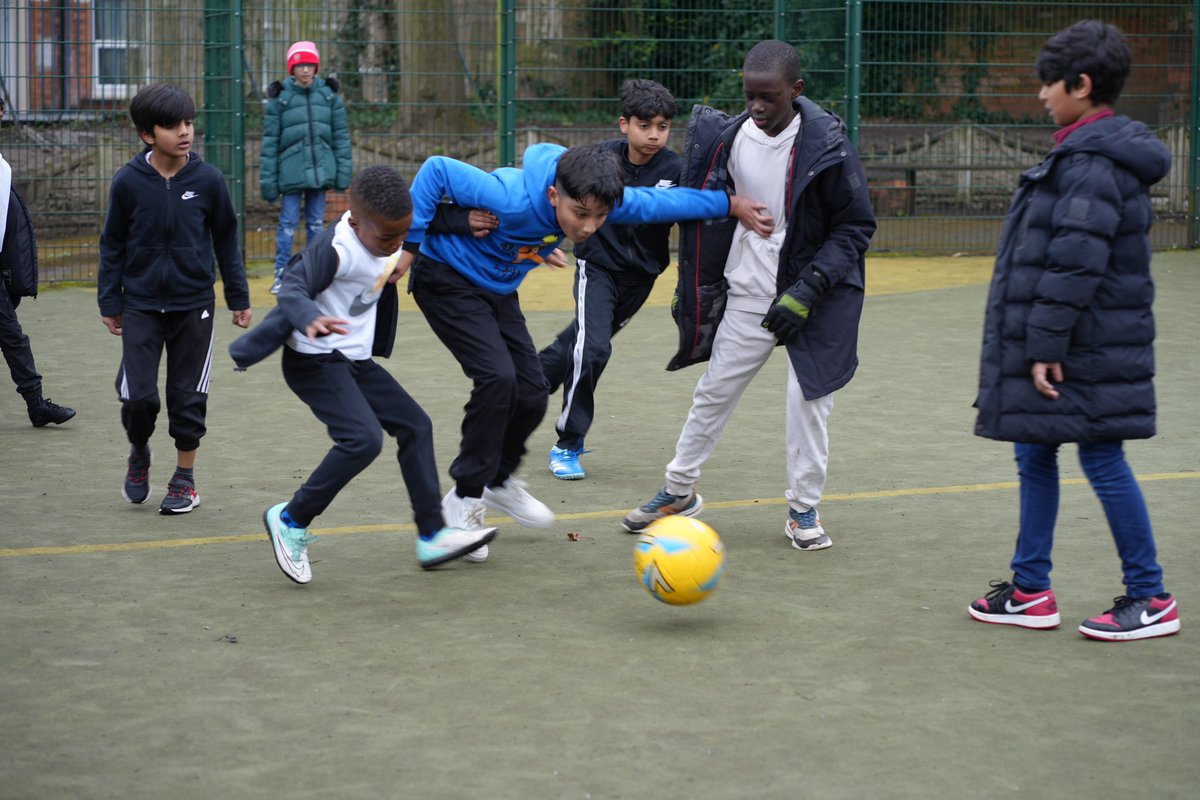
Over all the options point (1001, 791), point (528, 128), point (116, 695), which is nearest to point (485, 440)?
point (116, 695)

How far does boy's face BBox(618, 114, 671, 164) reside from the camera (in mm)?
6938

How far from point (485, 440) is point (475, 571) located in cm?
48

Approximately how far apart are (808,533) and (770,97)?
1619 mm

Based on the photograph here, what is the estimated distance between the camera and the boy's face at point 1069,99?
449 centimetres

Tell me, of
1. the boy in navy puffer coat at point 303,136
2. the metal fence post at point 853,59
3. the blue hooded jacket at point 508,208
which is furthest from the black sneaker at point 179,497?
the metal fence post at point 853,59

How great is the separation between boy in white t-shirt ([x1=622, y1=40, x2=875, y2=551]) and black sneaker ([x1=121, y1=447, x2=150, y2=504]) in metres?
2.05

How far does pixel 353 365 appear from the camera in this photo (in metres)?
5.33

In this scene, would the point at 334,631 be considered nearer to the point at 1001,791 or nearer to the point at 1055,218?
the point at 1001,791

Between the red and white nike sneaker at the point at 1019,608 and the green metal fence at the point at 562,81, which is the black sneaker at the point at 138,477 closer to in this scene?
the red and white nike sneaker at the point at 1019,608

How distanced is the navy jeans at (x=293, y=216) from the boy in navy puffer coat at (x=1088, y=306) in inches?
372

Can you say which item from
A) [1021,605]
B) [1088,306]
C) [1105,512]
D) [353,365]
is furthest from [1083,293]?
[353,365]

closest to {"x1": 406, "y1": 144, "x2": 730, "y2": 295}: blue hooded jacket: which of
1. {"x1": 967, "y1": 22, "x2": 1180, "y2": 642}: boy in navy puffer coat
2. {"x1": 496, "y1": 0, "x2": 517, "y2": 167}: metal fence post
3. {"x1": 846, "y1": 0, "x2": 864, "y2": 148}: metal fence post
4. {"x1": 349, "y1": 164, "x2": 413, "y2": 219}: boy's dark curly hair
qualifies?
{"x1": 349, "y1": 164, "x2": 413, "y2": 219}: boy's dark curly hair

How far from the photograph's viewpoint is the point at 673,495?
6000 millimetres

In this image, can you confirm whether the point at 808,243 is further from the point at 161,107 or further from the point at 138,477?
the point at 138,477
